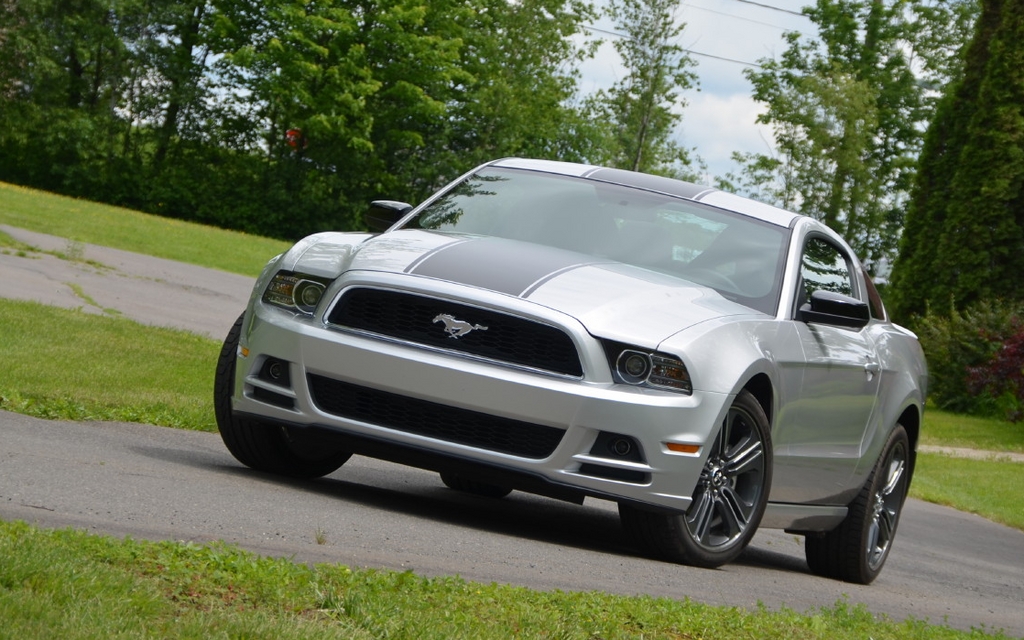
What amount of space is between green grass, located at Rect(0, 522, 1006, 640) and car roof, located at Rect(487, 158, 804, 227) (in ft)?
10.3

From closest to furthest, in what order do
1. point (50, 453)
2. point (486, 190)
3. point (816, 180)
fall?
point (50, 453)
point (486, 190)
point (816, 180)

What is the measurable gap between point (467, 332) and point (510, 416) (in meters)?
0.38

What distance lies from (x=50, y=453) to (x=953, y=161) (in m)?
26.0

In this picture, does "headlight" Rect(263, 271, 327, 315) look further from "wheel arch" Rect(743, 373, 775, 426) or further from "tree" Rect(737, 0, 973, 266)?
"tree" Rect(737, 0, 973, 266)

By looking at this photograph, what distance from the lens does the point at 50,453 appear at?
21.6 feet

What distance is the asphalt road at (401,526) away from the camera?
16.9ft

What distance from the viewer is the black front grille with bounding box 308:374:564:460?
601cm

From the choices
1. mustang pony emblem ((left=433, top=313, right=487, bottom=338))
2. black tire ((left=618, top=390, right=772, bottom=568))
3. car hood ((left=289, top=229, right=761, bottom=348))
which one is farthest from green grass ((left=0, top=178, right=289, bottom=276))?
black tire ((left=618, top=390, right=772, bottom=568))

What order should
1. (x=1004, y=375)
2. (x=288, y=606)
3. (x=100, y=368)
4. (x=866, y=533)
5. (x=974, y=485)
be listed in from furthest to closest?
(x=1004, y=375), (x=974, y=485), (x=100, y=368), (x=866, y=533), (x=288, y=606)

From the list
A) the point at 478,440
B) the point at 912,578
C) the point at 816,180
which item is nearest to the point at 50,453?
the point at 478,440

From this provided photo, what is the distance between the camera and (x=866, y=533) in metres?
7.92

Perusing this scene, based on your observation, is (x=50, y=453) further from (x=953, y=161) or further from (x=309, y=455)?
(x=953, y=161)

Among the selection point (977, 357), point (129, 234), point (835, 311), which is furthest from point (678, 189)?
point (129, 234)

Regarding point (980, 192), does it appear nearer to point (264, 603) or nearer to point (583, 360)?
point (583, 360)
